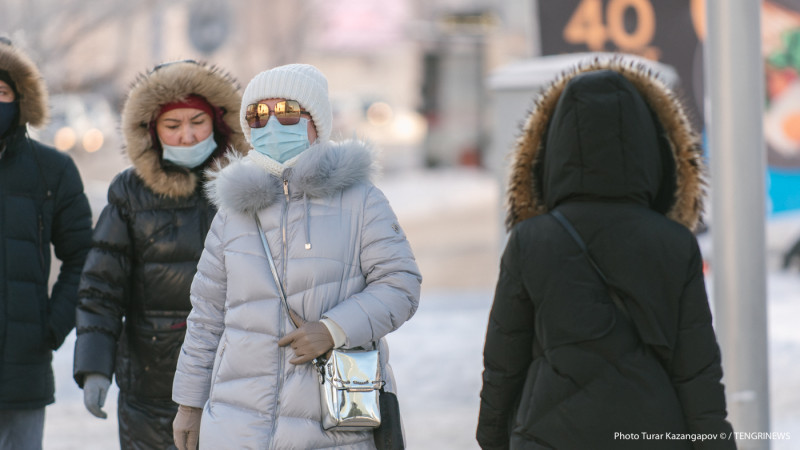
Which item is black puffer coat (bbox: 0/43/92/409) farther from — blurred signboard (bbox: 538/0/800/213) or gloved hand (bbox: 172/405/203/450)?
blurred signboard (bbox: 538/0/800/213)


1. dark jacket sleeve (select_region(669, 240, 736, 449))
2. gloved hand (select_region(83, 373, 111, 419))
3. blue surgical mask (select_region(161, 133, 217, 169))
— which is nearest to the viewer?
dark jacket sleeve (select_region(669, 240, 736, 449))

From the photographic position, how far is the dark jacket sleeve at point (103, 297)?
12.9 ft

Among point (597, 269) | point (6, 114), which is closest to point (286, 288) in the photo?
point (597, 269)

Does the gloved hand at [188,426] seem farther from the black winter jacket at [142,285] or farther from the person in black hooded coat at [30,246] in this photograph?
the person in black hooded coat at [30,246]

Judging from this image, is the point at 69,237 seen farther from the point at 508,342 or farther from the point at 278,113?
the point at 508,342

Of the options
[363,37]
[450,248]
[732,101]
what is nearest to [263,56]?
[450,248]

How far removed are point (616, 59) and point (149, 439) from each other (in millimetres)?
2059

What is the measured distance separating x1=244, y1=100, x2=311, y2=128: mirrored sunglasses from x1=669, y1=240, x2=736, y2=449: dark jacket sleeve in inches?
49.2

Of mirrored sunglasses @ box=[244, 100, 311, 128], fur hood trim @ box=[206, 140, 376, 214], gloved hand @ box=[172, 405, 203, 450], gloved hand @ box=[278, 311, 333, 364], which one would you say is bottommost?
gloved hand @ box=[172, 405, 203, 450]

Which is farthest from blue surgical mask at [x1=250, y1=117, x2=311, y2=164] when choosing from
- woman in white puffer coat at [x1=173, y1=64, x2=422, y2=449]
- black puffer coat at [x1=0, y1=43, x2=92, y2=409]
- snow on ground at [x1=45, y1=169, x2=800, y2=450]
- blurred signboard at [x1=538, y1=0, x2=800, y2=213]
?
blurred signboard at [x1=538, y1=0, x2=800, y2=213]

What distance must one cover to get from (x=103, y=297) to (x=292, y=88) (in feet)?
3.74

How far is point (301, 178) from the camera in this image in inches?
128

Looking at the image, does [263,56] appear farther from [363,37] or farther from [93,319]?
[93,319]

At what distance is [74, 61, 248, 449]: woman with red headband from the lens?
3971 mm
